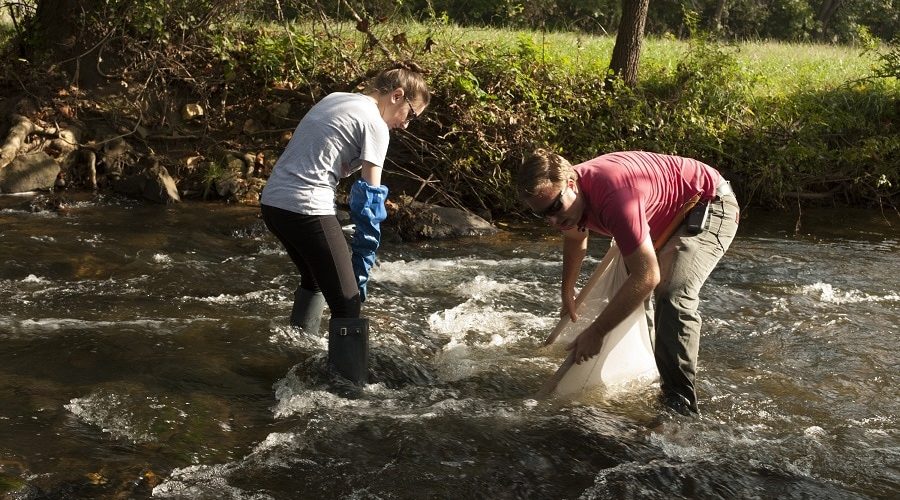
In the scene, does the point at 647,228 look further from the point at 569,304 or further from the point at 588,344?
the point at 569,304

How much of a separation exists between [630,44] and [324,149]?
8457 mm

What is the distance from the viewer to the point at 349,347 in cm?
483

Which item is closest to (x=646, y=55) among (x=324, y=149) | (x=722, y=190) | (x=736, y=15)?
(x=722, y=190)

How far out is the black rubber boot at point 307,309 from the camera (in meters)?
5.36

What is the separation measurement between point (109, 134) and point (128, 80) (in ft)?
2.99

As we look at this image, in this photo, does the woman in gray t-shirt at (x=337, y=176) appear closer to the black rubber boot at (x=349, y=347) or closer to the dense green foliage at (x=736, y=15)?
the black rubber boot at (x=349, y=347)

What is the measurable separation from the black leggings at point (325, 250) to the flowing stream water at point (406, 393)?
0.50 metres

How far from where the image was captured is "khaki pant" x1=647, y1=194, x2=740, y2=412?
451 cm

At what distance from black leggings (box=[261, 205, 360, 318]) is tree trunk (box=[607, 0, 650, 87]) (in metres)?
8.20

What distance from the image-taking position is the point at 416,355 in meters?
5.75

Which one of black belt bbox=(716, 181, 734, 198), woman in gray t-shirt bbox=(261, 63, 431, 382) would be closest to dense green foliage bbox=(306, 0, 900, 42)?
black belt bbox=(716, 181, 734, 198)

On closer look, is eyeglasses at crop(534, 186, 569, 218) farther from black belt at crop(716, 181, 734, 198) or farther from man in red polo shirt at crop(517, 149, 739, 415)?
black belt at crop(716, 181, 734, 198)

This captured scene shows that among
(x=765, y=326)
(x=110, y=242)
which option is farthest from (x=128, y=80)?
(x=765, y=326)

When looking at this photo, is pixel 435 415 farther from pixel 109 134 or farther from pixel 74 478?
pixel 109 134
